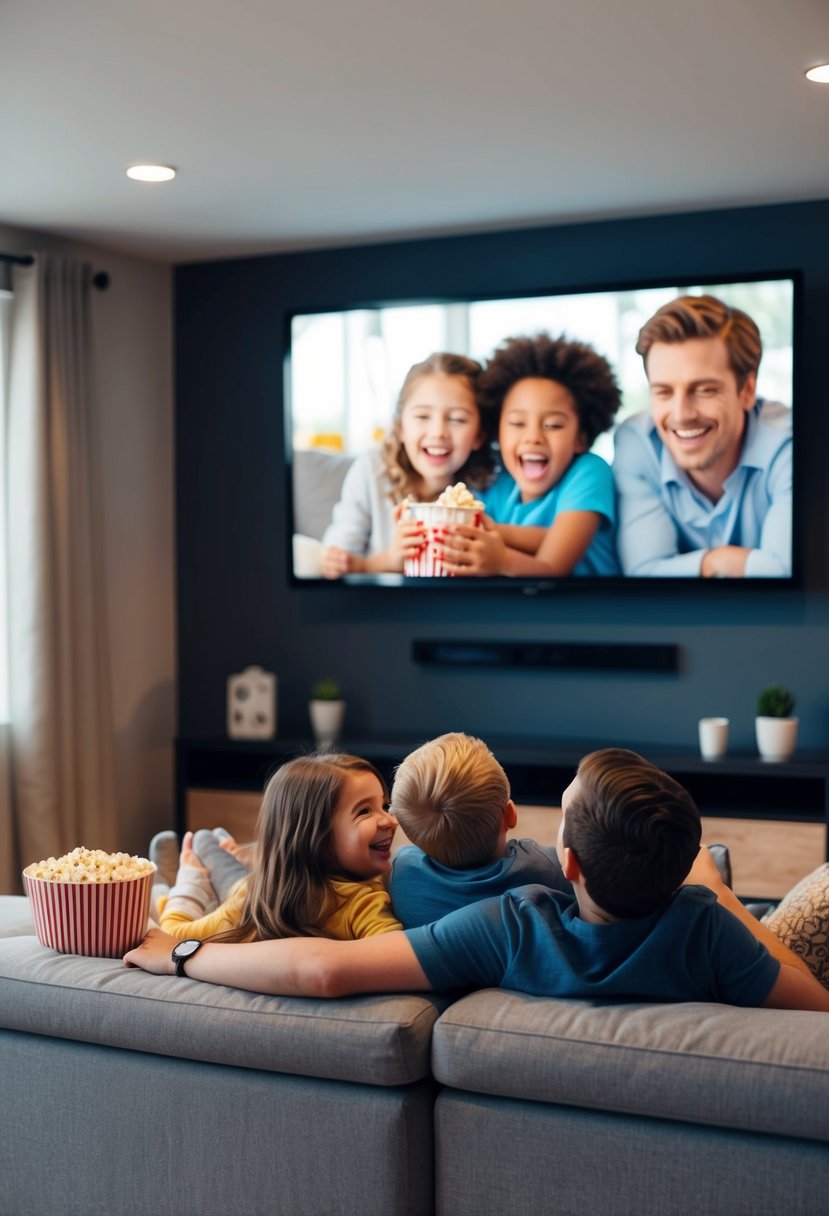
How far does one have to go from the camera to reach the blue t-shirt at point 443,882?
2.05 meters

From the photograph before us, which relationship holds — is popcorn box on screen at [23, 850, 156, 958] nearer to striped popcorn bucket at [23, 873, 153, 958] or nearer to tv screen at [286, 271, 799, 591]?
striped popcorn bucket at [23, 873, 153, 958]

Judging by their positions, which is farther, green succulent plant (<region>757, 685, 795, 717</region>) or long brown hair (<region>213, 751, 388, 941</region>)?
green succulent plant (<region>757, 685, 795, 717</region>)

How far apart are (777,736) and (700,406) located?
109 cm

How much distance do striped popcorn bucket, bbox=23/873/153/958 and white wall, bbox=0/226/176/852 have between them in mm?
3042

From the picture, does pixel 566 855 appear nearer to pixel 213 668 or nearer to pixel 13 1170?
pixel 13 1170

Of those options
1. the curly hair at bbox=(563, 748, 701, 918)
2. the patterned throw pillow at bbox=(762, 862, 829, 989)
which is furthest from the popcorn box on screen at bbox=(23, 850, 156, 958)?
the patterned throw pillow at bbox=(762, 862, 829, 989)

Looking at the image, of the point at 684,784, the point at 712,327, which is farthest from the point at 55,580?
the point at 712,327

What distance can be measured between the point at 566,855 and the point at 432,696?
3.19m

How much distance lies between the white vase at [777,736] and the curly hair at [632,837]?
2590 mm

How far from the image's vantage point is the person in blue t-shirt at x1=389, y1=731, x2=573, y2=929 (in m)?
2.03

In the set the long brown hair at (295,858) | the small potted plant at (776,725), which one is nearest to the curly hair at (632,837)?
the long brown hair at (295,858)

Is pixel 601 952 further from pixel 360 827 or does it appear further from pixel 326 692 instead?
pixel 326 692

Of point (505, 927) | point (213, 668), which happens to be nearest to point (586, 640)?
point (213, 668)

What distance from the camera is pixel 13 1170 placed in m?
2.12
